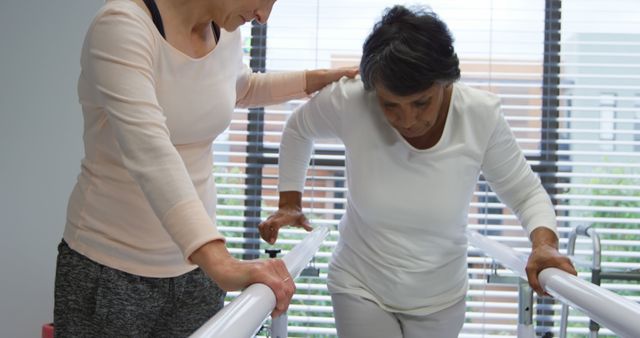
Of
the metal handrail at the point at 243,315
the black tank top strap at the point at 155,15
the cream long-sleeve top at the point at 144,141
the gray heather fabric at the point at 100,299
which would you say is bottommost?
the gray heather fabric at the point at 100,299

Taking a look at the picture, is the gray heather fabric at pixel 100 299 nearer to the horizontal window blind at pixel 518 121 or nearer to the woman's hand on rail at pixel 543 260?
the woman's hand on rail at pixel 543 260

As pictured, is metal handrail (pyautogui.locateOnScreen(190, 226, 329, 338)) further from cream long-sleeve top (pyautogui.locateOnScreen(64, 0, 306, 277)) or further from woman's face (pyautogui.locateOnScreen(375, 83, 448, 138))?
woman's face (pyautogui.locateOnScreen(375, 83, 448, 138))

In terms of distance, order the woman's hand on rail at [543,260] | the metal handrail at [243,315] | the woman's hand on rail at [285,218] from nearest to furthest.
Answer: the metal handrail at [243,315], the woman's hand on rail at [543,260], the woman's hand on rail at [285,218]

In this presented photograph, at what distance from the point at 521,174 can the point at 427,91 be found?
0.34 metres

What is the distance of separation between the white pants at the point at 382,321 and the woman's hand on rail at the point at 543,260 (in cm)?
31

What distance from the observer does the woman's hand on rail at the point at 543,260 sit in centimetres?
135

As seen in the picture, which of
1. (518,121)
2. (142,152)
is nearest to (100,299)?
(142,152)

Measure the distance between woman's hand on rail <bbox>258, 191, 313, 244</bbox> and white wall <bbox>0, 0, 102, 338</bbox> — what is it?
1570 mm

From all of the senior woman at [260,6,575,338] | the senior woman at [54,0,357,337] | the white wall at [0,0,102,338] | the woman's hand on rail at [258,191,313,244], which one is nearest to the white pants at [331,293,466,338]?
Result: the senior woman at [260,6,575,338]

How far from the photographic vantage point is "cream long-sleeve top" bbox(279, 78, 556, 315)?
1.57 meters

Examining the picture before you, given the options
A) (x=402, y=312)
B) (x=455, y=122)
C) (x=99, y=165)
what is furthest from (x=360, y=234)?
(x=99, y=165)

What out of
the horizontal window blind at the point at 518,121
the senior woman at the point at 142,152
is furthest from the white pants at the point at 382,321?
the horizontal window blind at the point at 518,121

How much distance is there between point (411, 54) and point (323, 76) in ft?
1.18

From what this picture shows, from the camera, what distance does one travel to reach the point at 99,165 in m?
1.25
